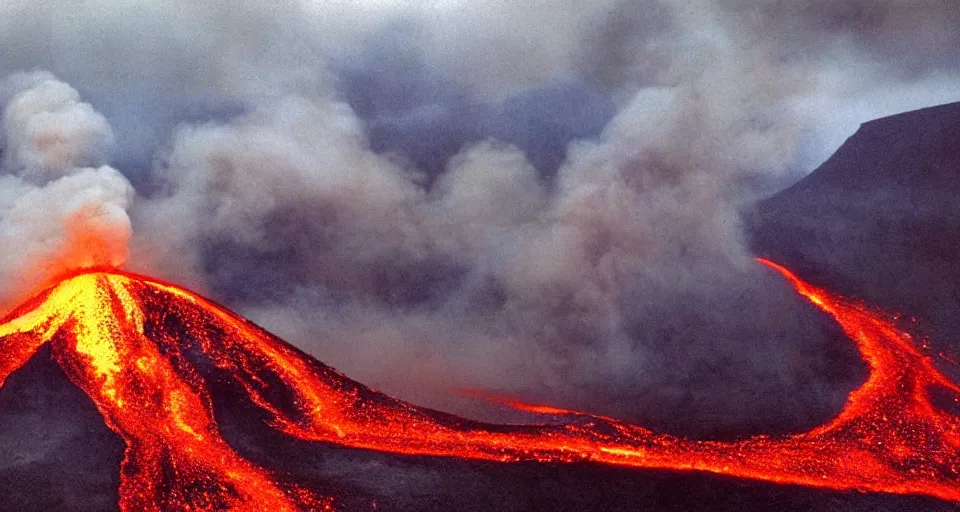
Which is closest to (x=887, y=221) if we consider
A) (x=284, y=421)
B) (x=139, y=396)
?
(x=284, y=421)

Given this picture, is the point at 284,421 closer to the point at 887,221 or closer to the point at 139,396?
Answer: the point at 139,396

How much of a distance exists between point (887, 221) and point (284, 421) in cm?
2946

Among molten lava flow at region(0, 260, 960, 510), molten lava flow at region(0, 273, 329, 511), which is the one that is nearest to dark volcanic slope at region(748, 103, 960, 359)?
molten lava flow at region(0, 260, 960, 510)

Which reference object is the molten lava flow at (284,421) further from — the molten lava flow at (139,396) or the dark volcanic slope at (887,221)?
the dark volcanic slope at (887,221)

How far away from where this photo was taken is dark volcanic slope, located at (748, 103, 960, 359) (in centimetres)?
2400

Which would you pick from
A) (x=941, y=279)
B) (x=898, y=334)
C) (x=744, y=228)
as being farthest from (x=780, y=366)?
(x=744, y=228)

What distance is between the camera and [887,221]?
101 feet

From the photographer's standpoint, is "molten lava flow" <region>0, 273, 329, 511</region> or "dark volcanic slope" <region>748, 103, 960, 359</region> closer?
"molten lava flow" <region>0, 273, 329, 511</region>

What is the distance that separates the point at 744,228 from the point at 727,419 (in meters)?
19.9

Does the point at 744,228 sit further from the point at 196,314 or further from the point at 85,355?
the point at 85,355

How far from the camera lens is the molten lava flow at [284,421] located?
12148 mm

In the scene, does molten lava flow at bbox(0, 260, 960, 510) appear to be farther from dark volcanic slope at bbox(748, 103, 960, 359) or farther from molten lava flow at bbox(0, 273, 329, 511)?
dark volcanic slope at bbox(748, 103, 960, 359)

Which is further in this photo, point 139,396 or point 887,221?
point 887,221

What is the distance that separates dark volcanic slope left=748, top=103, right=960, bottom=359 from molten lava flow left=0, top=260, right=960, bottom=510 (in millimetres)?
7010
